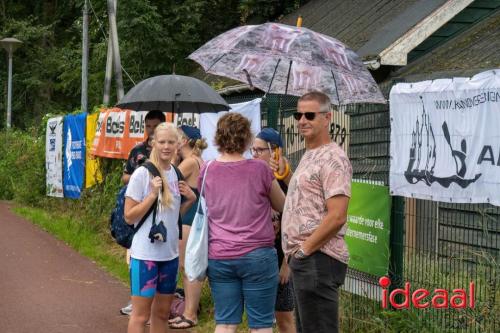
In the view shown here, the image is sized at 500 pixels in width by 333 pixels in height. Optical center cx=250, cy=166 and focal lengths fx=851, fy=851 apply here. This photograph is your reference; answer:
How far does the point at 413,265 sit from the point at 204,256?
204cm

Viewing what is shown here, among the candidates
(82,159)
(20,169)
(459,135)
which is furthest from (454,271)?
(20,169)

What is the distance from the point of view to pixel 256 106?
8.82 metres

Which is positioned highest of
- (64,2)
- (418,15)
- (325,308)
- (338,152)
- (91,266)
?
(64,2)

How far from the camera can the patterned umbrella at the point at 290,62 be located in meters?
5.93

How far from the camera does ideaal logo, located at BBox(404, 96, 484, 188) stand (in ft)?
19.1

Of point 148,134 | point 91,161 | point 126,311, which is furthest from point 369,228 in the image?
point 91,161

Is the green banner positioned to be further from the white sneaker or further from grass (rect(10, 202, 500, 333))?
the white sneaker

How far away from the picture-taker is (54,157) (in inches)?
709

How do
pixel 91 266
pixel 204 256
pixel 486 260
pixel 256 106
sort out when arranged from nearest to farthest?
1. pixel 204 256
2. pixel 486 260
3. pixel 256 106
4. pixel 91 266

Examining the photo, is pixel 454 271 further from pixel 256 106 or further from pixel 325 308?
pixel 256 106

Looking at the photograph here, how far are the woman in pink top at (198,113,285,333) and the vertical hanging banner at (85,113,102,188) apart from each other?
9.67 meters

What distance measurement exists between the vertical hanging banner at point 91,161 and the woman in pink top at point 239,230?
31.7ft

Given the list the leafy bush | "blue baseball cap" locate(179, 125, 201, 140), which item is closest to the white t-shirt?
"blue baseball cap" locate(179, 125, 201, 140)

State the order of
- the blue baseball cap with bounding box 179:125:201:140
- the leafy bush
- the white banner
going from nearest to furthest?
the blue baseball cap with bounding box 179:125:201:140, the white banner, the leafy bush
